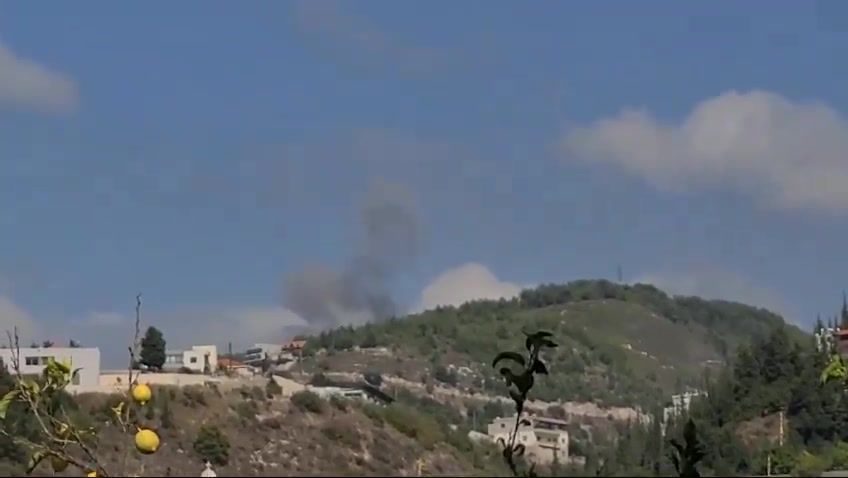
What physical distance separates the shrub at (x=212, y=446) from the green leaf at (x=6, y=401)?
50634 mm

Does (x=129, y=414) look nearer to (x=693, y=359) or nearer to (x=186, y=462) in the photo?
(x=186, y=462)

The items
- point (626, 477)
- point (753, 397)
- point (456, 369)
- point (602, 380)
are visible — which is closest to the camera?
point (626, 477)

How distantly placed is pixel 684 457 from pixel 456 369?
131 metres

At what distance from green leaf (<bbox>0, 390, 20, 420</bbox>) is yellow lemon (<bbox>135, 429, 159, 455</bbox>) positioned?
0.79 feet

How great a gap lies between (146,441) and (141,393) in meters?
0.17

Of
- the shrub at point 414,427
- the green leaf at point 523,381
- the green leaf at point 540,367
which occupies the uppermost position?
the shrub at point 414,427

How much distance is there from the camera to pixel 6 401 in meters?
2.52

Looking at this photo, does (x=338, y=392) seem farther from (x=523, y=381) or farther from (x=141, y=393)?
(x=523, y=381)

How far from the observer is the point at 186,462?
4831cm

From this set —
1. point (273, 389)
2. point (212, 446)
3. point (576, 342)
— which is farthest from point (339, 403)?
point (576, 342)

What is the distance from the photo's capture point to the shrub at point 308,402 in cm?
6594

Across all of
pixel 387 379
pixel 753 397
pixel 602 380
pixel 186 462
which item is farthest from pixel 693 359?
Answer: pixel 186 462

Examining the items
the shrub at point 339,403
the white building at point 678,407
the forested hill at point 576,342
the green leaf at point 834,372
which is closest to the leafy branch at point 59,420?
the green leaf at point 834,372

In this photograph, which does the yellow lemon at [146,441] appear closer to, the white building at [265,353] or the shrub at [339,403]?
the shrub at [339,403]
